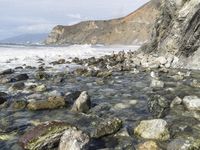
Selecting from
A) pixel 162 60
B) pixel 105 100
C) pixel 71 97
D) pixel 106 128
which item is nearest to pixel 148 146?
pixel 106 128

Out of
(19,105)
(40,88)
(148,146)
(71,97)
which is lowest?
(40,88)

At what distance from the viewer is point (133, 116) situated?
1166cm

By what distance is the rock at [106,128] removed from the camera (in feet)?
31.5

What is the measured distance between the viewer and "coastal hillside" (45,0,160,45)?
146m

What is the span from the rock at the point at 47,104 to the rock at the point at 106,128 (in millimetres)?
3230

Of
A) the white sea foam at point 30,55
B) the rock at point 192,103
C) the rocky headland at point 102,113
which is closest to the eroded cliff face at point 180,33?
the rocky headland at point 102,113

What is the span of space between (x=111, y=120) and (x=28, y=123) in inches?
Answer: 101

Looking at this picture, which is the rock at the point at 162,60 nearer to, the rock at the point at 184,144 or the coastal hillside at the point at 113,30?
the rock at the point at 184,144

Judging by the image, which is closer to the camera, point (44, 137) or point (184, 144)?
point (184, 144)

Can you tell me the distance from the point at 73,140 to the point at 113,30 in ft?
491

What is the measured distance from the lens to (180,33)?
30.0 m

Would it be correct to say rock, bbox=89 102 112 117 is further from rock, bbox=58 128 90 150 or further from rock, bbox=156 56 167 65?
rock, bbox=156 56 167 65

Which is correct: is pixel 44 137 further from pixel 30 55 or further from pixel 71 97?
pixel 30 55

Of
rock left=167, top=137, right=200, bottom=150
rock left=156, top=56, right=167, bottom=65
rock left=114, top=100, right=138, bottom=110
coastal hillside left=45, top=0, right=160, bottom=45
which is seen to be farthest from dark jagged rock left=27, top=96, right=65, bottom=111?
coastal hillside left=45, top=0, right=160, bottom=45
